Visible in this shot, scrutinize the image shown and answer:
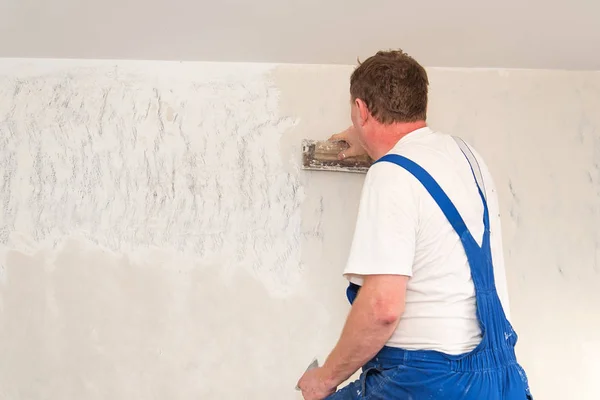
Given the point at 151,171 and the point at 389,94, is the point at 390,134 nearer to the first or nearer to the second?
the point at 389,94

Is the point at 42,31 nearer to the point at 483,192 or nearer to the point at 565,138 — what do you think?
the point at 483,192

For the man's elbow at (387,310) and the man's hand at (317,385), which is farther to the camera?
the man's hand at (317,385)

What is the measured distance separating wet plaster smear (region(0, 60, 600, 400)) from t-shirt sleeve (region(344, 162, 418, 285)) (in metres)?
0.62

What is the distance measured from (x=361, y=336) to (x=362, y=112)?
0.51 metres

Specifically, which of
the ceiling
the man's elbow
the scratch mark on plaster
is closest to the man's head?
the ceiling

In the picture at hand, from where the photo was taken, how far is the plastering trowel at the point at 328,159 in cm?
169

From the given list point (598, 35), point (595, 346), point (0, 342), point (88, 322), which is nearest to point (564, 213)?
point (595, 346)

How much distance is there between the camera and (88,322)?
1709mm

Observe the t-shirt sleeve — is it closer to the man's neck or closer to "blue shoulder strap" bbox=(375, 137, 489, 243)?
"blue shoulder strap" bbox=(375, 137, 489, 243)

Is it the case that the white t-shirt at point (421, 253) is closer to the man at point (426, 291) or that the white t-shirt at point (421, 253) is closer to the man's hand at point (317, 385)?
the man at point (426, 291)

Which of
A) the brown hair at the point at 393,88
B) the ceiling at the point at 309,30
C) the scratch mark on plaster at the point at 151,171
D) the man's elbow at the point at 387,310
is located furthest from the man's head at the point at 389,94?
the scratch mark on plaster at the point at 151,171

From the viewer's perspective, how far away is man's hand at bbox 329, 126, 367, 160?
164cm

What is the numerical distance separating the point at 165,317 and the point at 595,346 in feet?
4.35

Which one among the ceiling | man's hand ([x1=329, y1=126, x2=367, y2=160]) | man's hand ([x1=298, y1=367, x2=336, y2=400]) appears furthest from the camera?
man's hand ([x1=329, y1=126, x2=367, y2=160])
